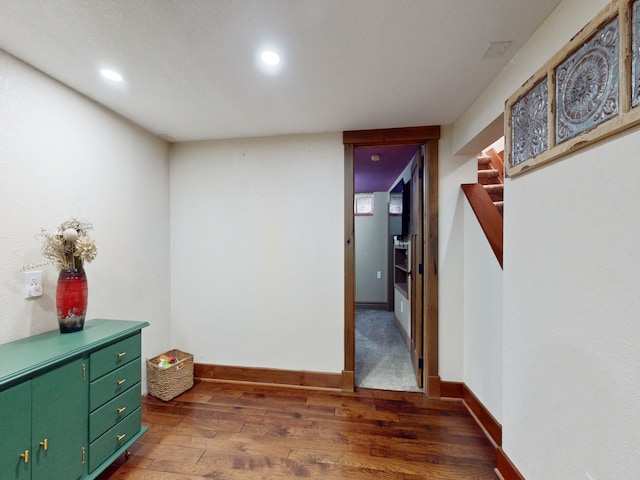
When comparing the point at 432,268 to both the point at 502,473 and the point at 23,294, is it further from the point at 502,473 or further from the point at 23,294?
the point at 23,294

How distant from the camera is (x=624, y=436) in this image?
2.76 ft

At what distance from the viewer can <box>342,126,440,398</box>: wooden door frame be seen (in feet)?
7.57

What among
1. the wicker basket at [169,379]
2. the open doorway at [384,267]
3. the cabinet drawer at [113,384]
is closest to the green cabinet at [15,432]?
the cabinet drawer at [113,384]

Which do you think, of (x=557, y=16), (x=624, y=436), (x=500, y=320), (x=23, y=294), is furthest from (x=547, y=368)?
(x=23, y=294)

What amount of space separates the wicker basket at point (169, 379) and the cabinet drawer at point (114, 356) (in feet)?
2.31

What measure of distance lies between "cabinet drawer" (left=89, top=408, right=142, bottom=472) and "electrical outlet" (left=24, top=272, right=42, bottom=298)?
0.90 m

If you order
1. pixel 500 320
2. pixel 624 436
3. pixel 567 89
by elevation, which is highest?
pixel 567 89

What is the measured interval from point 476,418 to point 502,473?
563 millimetres

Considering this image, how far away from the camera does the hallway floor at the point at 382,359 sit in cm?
253

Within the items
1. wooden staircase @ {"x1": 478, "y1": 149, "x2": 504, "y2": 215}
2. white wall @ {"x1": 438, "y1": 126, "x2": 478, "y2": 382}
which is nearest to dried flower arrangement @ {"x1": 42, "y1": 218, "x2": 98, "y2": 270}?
white wall @ {"x1": 438, "y1": 126, "x2": 478, "y2": 382}

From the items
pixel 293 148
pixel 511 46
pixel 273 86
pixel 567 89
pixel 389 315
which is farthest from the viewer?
pixel 389 315

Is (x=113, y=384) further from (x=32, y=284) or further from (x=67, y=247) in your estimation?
(x=67, y=247)

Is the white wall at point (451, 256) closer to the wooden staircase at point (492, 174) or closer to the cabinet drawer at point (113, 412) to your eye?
the wooden staircase at point (492, 174)

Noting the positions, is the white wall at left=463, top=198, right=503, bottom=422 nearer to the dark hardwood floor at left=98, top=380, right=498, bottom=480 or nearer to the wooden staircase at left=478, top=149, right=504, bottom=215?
the dark hardwood floor at left=98, top=380, right=498, bottom=480
